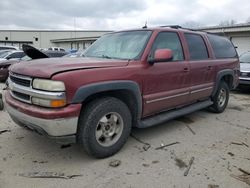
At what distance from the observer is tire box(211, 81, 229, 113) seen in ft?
19.9

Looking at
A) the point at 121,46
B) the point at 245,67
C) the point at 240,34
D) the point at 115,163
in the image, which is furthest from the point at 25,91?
the point at 240,34

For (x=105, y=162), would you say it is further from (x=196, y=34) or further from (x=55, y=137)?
(x=196, y=34)

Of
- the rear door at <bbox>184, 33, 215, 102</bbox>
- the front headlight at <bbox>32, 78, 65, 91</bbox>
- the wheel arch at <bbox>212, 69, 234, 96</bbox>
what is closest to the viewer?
the front headlight at <bbox>32, 78, 65, 91</bbox>

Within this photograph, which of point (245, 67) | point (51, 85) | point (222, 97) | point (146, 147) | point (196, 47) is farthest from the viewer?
point (245, 67)

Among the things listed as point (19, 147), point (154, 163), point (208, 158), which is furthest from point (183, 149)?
point (19, 147)

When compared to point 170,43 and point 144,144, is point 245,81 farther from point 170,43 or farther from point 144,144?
point 144,144

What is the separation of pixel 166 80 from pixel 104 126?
4.53ft

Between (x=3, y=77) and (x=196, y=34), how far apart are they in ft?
29.1

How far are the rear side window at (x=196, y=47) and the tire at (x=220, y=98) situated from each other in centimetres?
114

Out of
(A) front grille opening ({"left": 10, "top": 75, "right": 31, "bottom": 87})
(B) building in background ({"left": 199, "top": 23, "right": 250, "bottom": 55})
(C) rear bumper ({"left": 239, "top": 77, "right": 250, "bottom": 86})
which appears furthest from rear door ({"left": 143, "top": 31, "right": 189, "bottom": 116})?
(B) building in background ({"left": 199, "top": 23, "right": 250, "bottom": 55})

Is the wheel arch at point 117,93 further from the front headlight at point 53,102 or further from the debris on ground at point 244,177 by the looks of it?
the debris on ground at point 244,177

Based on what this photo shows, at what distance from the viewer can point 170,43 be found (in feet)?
14.9

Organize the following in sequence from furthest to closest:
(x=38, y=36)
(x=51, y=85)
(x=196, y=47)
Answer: (x=38, y=36) → (x=196, y=47) → (x=51, y=85)

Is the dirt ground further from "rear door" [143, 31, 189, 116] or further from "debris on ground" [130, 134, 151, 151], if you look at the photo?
"rear door" [143, 31, 189, 116]
